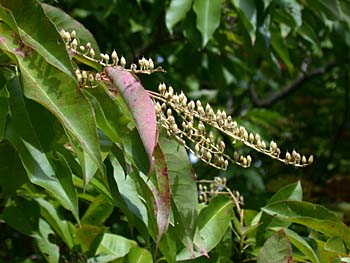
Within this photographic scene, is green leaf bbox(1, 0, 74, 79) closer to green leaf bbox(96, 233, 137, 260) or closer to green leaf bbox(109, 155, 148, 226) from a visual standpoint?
green leaf bbox(109, 155, 148, 226)

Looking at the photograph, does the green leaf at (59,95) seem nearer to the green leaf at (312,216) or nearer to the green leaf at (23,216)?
the green leaf at (312,216)

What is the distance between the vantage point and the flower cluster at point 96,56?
979 millimetres

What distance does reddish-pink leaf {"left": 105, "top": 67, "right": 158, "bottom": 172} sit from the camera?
87cm

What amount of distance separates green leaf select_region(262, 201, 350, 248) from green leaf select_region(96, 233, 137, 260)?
0.30 metres

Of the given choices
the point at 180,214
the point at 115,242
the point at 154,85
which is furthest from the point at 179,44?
the point at 180,214

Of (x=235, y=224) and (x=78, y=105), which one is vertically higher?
(x=78, y=105)

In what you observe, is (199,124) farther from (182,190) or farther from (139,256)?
(139,256)

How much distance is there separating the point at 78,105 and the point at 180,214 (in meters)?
0.24

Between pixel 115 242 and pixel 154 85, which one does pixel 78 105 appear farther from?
pixel 154 85

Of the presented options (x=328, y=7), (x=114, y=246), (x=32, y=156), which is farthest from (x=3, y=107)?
(x=328, y=7)

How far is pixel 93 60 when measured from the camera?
99 centimetres

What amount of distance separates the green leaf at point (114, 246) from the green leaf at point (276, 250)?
1.09 feet

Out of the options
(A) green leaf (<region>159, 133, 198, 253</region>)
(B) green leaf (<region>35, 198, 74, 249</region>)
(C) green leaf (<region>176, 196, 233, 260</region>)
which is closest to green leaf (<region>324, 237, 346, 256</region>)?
(C) green leaf (<region>176, 196, 233, 260</region>)

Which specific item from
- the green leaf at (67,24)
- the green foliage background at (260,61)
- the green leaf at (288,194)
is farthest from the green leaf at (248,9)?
the green leaf at (67,24)
